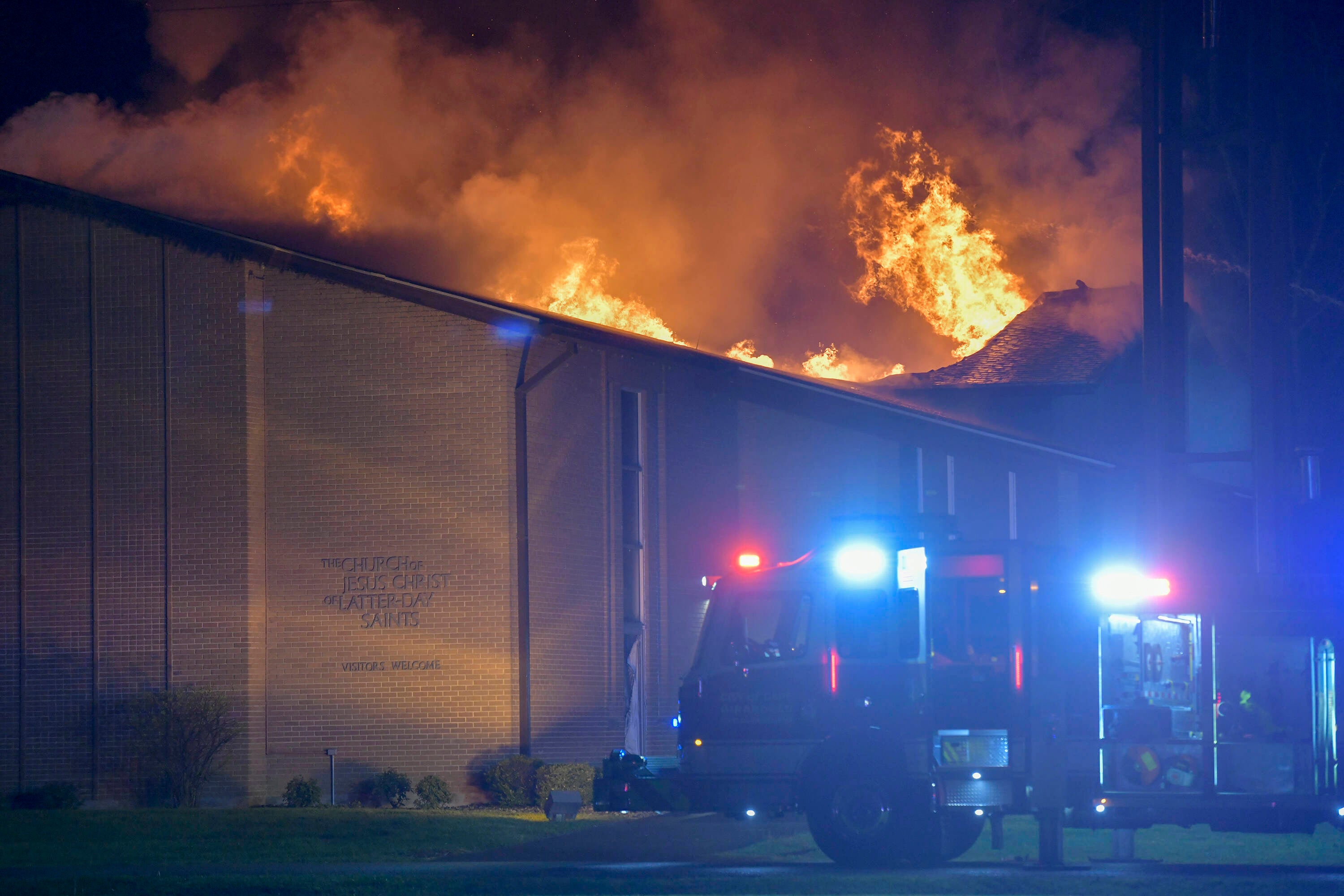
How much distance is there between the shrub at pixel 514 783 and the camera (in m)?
21.5

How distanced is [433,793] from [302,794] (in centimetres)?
178

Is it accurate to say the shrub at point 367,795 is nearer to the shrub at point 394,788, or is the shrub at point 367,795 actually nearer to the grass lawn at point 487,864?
the shrub at point 394,788

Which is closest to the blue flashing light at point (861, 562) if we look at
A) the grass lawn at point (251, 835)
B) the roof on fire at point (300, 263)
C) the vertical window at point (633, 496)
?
the grass lawn at point (251, 835)

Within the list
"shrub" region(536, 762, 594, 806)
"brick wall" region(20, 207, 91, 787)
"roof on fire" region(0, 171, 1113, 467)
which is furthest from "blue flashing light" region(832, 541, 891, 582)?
"brick wall" region(20, 207, 91, 787)

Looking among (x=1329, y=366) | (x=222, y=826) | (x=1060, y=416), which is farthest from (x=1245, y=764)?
(x=1329, y=366)

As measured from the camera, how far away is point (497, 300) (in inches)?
926

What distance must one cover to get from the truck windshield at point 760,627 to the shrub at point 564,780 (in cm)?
770

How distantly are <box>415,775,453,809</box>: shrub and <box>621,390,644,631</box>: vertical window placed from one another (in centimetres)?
547

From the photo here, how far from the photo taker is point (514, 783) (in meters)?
21.5

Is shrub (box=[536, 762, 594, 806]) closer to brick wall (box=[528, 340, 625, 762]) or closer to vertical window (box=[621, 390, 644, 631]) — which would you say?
brick wall (box=[528, 340, 625, 762])

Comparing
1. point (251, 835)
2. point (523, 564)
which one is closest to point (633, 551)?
point (523, 564)

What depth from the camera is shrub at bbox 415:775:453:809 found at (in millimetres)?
21531

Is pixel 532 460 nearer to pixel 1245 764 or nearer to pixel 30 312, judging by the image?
pixel 30 312

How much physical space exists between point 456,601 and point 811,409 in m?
9.40
